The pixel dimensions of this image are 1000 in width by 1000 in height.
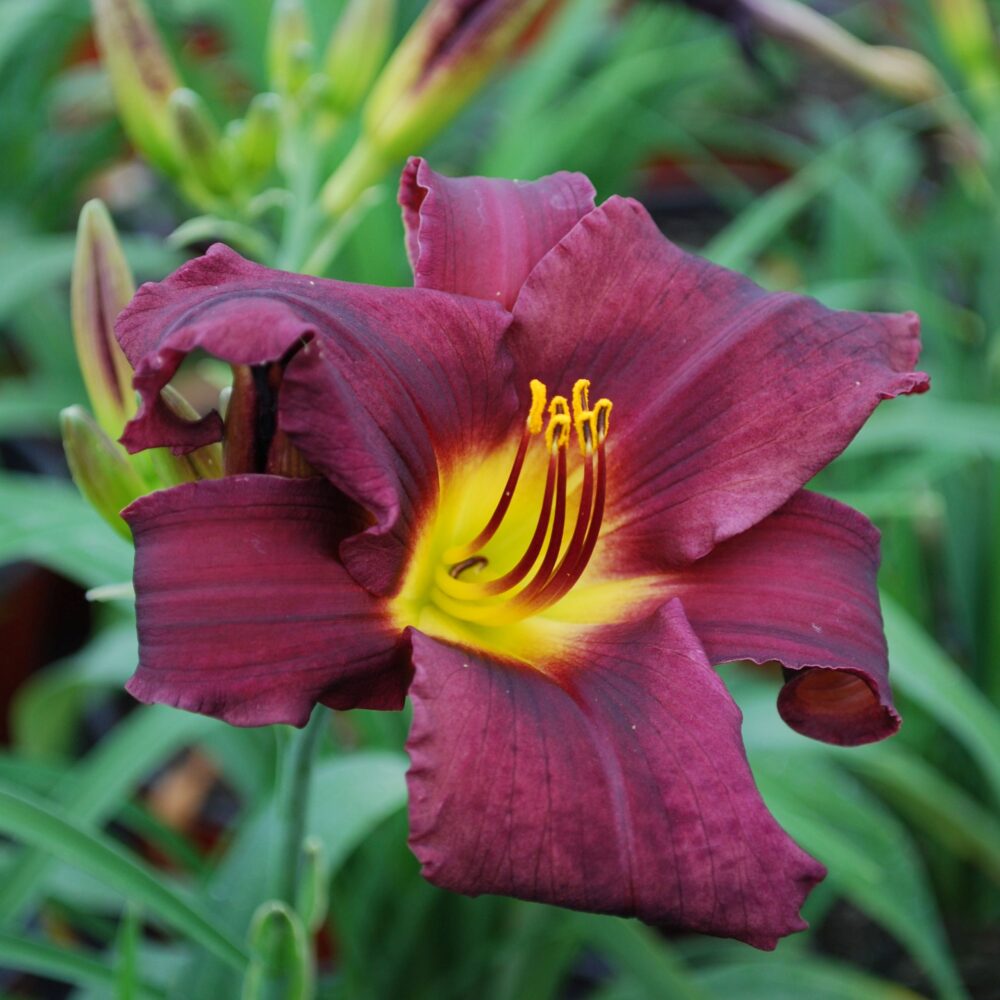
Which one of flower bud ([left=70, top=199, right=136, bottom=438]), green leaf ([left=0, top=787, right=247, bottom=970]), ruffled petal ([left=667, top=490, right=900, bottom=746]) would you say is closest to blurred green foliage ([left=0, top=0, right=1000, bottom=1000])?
green leaf ([left=0, top=787, right=247, bottom=970])

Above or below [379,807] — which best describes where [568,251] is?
above

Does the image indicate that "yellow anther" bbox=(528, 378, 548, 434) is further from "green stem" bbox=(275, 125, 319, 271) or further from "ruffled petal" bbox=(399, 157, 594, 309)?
"green stem" bbox=(275, 125, 319, 271)

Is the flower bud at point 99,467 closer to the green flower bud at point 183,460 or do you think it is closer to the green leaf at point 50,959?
the green flower bud at point 183,460

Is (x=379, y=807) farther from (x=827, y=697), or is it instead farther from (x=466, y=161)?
(x=466, y=161)

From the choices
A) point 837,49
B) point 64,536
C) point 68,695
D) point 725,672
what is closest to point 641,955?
point 725,672

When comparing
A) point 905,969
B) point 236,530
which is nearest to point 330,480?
point 236,530

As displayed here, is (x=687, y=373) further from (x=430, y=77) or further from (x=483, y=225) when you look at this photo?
(x=430, y=77)

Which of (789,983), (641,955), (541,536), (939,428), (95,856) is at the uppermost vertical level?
(541,536)
